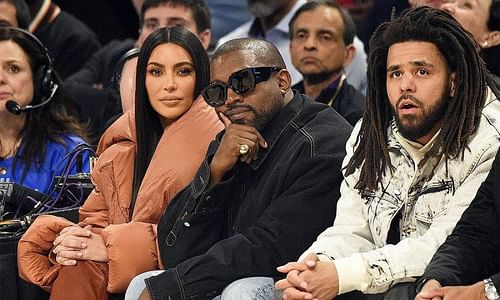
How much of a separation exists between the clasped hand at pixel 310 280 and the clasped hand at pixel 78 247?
1029mm

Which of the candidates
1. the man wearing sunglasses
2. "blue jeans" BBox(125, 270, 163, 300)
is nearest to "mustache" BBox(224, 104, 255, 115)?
the man wearing sunglasses

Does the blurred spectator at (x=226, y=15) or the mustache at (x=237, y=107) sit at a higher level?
the blurred spectator at (x=226, y=15)

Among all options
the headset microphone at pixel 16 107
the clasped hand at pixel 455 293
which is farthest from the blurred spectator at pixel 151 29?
the clasped hand at pixel 455 293

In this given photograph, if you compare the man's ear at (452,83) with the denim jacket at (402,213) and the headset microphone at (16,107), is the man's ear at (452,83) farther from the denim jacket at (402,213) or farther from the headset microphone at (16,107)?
the headset microphone at (16,107)

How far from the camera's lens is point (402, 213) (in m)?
3.95

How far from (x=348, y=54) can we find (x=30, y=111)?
168cm

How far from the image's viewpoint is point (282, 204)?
417 cm

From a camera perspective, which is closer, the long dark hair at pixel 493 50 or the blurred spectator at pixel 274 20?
the long dark hair at pixel 493 50

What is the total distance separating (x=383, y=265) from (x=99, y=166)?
1.54 m

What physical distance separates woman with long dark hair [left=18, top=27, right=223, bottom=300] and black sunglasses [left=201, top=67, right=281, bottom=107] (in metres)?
0.33

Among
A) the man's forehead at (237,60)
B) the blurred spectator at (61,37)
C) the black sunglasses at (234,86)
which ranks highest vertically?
the blurred spectator at (61,37)

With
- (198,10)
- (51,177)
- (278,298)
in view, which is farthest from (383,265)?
(198,10)

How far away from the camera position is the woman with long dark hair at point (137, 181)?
4.54 meters

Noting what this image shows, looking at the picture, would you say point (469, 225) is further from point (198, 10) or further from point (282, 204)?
point (198, 10)
